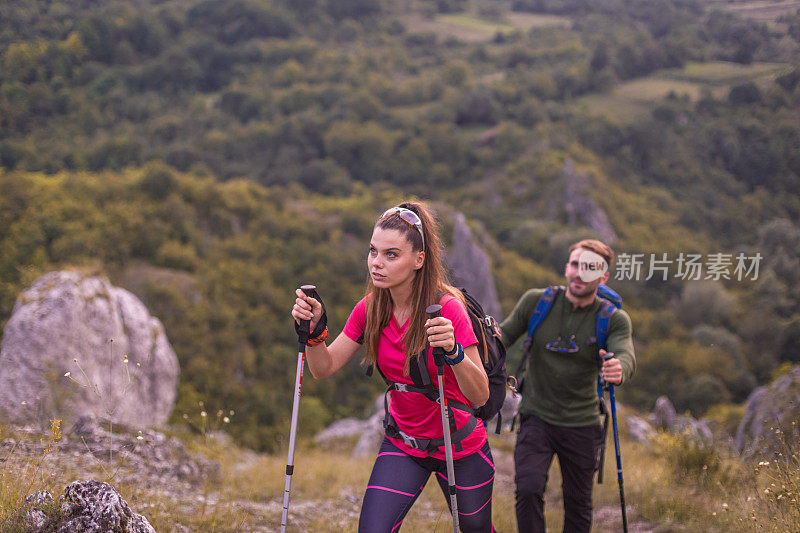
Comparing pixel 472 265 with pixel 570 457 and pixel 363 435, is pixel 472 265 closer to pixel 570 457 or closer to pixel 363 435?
pixel 363 435

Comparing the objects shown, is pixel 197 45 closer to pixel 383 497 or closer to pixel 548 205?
pixel 548 205

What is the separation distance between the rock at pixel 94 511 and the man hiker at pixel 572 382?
2.75 metres

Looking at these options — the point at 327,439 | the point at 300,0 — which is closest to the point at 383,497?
the point at 327,439

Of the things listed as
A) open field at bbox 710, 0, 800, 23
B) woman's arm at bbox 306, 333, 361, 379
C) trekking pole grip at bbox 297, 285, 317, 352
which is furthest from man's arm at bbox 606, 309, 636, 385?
open field at bbox 710, 0, 800, 23

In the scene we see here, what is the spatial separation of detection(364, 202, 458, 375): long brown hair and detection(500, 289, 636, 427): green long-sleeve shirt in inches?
65.3

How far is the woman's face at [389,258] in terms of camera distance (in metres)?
3.29

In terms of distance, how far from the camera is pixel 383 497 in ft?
10.6

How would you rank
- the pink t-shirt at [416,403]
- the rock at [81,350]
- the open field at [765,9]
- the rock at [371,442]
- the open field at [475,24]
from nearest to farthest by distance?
the pink t-shirt at [416,403]
the rock at [81,350]
the rock at [371,442]
the open field at [765,9]
the open field at [475,24]

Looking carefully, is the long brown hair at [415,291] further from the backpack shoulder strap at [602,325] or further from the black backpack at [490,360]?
the backpack shoulder strap at [602,325]

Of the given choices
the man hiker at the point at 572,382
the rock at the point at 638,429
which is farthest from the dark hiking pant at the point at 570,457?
the rock at the point at 638,429

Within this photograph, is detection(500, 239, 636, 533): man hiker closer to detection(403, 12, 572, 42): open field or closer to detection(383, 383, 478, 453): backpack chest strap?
detection(383, 383, 478, 453): backpack chest strap

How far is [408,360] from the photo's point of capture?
128 inches

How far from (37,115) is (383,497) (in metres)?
26.2

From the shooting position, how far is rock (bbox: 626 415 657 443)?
41.5 ft
